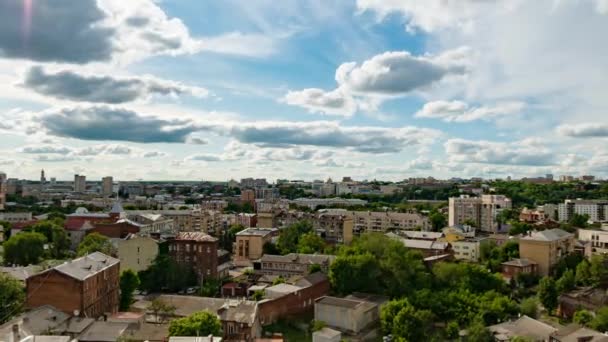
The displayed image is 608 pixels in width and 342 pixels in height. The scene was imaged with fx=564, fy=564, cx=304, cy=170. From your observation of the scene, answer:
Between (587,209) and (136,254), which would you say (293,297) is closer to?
(136,254)

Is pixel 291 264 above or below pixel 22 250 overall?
below

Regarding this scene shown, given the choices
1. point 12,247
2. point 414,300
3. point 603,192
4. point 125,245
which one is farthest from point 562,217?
point 12,247

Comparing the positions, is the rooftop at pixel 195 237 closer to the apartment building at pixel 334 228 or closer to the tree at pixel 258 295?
the tree at pixel 258 295

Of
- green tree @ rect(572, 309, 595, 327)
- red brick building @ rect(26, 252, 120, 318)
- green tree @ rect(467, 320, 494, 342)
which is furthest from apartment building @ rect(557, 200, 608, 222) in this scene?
red brick building @ rect(26, 252, 120, 318)

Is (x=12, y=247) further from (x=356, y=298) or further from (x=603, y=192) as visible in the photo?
(x=603, y=192)

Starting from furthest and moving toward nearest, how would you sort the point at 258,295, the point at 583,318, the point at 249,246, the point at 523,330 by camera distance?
the point at 249,246
the point at 258,295
the point at 583,318
the point at 523,330

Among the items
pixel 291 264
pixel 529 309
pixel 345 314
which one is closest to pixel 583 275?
pixel 529 309

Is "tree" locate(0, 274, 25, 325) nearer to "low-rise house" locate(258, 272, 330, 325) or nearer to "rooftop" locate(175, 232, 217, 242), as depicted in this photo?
"low-rise house" locate(258, 272, 330, 325)
